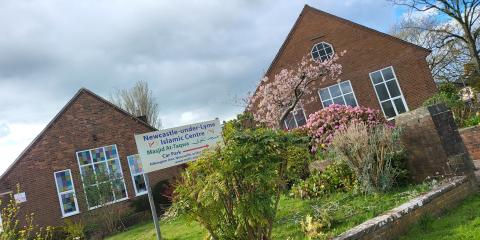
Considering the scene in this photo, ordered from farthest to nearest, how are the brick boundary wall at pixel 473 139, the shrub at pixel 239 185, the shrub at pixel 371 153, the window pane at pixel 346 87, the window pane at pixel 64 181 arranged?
the window pane at pixel 346 87 → the window pane at pixel 64 181 → the brick boundary wall at pixel 473 139 → the shrub at pixel 371 153 → the shrub at pixel 239 185

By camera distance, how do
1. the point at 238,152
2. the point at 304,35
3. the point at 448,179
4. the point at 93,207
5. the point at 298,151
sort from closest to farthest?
the point at 238,152 < the point at 298,151 < the point at 448,179 < the point at 93,207 < the point at 304,35

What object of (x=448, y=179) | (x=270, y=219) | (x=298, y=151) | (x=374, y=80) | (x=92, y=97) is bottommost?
(x=448, y=179)

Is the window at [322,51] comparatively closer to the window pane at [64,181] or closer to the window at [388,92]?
the window at [388,92]

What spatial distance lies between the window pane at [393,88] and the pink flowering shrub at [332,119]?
10.9 meters

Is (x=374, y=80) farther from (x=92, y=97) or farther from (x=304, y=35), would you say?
(x=92, y=97)

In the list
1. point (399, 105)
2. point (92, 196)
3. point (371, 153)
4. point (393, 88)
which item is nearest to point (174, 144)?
point (371, 153)

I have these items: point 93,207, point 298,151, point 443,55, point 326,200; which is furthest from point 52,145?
point 443,55

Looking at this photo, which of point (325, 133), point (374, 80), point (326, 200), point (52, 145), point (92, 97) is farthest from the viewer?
point (374, 80)

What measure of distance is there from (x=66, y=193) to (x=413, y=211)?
55.3 ft

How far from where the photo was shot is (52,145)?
18781mm

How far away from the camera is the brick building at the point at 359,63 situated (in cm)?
2184

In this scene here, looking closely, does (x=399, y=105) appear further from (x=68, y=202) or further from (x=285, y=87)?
(x=68, y=202)

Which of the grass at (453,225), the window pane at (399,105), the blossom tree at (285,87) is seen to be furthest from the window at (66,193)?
the window pane at (399,105)

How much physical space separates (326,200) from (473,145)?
585cm
